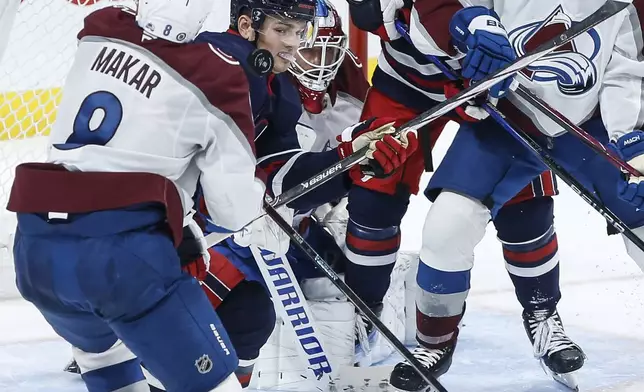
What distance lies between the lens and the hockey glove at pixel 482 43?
242 cm

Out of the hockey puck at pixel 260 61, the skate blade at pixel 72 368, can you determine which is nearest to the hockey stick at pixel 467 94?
the hockey puck at pixel 260 61

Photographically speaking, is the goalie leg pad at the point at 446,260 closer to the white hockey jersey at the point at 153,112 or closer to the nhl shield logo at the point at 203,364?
the white hockey jersey at the point at 153,112

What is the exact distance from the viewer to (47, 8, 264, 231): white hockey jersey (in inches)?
75.4

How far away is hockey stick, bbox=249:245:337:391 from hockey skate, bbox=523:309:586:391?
0.54 meters

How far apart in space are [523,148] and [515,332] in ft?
2.86

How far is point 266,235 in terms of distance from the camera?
8.49ft

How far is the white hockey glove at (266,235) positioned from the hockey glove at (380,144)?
213mm

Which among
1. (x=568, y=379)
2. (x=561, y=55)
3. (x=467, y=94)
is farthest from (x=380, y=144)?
(x=568, y=379)

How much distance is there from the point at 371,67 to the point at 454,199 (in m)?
2.66

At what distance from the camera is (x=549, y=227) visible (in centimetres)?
296

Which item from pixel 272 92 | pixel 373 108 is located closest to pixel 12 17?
pixel 272 92

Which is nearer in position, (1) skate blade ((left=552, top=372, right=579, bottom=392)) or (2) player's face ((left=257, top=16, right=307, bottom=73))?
(2) player's face ((left=257, top=16, right=307, bottom=73))

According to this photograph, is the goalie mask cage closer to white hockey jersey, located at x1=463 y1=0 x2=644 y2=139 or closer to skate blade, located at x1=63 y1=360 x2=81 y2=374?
skate blade, located at x1=63 y1=360 x2=81 y2=374

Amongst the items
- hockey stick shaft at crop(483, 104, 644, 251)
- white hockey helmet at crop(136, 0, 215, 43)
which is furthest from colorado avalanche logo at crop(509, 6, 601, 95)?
white hockey helmet at crop(136, 0, 215, 43)
